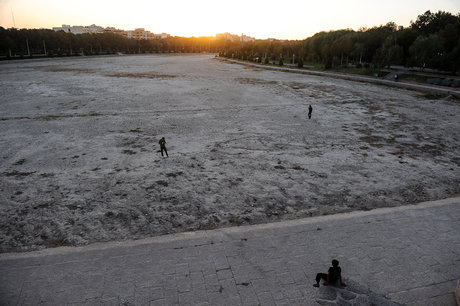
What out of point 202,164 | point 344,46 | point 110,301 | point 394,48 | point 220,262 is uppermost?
point 344,46

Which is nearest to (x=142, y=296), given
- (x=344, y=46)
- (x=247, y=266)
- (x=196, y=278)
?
(x=196, y=278)

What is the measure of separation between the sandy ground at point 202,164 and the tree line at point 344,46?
1986 centimetres

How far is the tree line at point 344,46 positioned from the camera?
39.2m

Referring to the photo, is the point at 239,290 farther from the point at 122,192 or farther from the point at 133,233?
the point at 122,192

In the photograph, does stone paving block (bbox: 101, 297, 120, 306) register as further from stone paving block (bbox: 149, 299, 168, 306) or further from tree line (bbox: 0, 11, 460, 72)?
tree line (bbox: 0, 11, 460, 72)

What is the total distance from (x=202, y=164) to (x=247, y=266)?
21.1 ft

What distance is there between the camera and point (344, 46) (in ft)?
174

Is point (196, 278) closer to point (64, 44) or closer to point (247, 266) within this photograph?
point (247, 266)

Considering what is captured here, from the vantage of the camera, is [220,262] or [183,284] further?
[220,262]

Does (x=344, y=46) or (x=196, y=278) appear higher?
(x=344, y=46)

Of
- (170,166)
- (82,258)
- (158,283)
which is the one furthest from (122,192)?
(158,283)

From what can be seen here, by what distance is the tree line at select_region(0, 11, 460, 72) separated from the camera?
3919 centimetres

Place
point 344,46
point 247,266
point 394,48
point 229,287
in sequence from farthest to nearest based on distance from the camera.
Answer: point 344,46 < point 394,48 < point 247,266 < point 229,287

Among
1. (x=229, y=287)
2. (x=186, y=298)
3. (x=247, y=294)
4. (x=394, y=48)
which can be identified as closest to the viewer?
(x=186, y=298)
